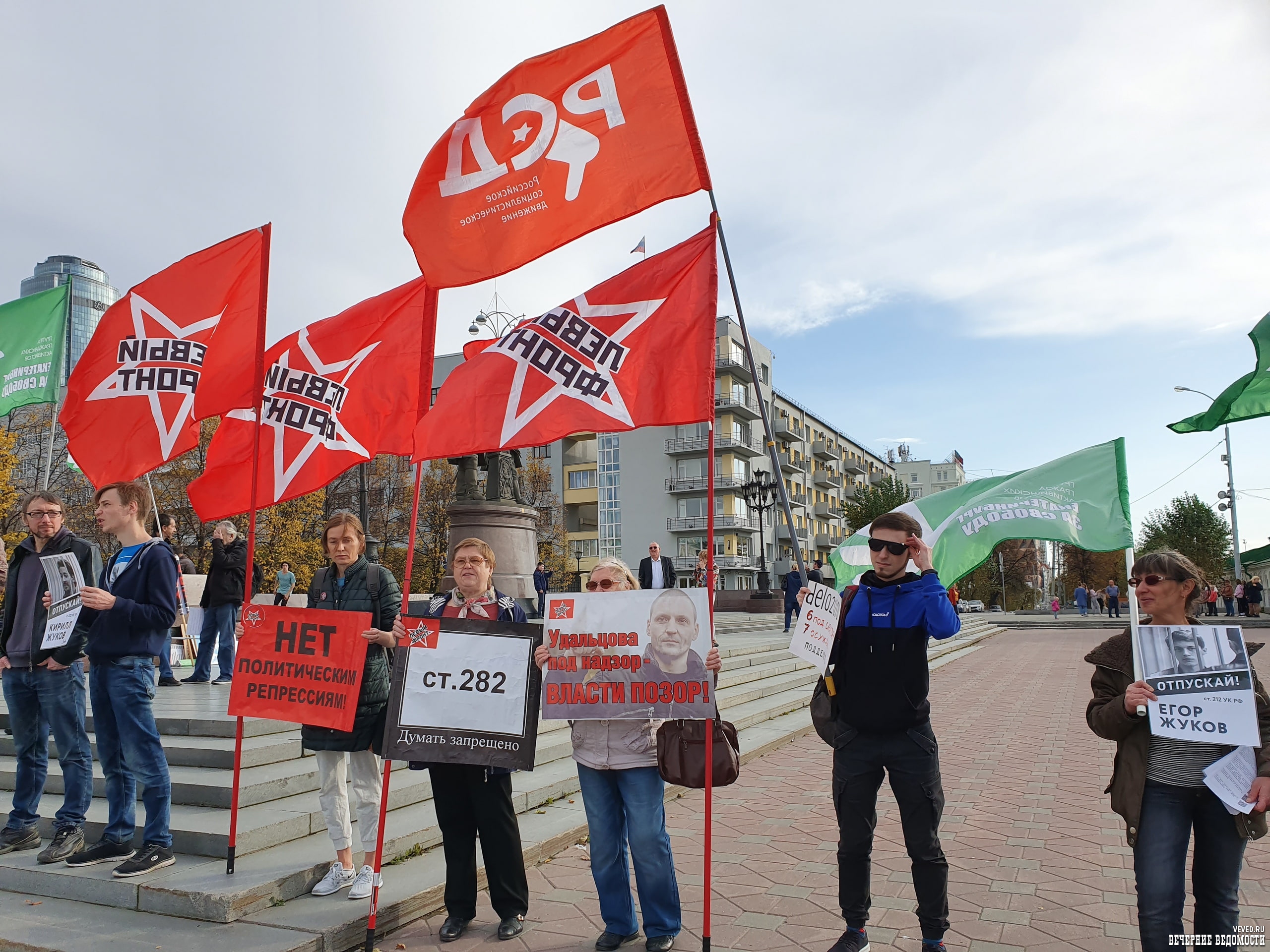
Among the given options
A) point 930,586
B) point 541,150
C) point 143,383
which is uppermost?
point 541,150

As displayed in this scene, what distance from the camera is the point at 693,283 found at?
15.5 feet

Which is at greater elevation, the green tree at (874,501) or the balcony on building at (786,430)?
the balcony on building at (786,430)

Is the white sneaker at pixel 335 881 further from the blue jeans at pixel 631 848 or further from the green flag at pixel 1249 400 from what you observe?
the green flag at pixel 1249 400

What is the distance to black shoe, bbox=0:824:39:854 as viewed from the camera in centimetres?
545

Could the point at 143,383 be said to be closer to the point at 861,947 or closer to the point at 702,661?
the point at 702,661

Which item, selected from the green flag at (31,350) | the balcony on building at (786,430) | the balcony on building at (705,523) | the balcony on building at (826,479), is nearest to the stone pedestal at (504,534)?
the green flag at (31,350)

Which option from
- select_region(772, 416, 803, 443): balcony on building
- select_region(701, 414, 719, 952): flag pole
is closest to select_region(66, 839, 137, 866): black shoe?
select_region(701, 414, 719, 952): flag pole

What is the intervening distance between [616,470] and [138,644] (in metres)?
65.7

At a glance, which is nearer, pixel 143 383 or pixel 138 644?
pixel 138 644

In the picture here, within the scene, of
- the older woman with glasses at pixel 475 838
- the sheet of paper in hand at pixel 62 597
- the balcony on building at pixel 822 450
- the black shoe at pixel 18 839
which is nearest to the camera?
the older woman with glasses at pixel 475 838

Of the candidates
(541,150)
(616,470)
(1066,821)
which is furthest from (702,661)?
(616,470)

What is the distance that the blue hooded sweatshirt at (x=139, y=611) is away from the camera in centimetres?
511

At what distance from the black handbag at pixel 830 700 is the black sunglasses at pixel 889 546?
10.7 inches

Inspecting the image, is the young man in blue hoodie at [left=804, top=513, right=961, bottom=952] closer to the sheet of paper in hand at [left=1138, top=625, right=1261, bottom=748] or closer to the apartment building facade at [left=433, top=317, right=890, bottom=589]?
the sheet of paper in hand at [left=1138, top=625, right=1261, bottom=748]
